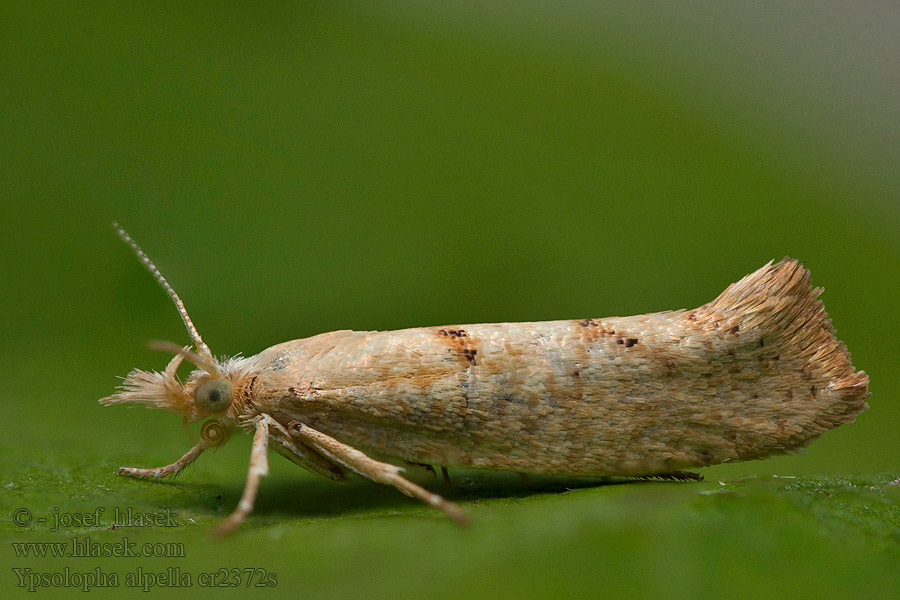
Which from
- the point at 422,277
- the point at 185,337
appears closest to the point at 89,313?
the point at 185,337

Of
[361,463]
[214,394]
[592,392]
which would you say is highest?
[592,392]

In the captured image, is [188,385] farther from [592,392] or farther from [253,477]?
[592,392]

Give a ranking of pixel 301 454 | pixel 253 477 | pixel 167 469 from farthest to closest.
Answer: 1. pixel 167 469
2. pixel 301 454
3. pixel 253 477

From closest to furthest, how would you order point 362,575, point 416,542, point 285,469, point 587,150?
point 362,575, point 416,542, point 285,469, point 587,150

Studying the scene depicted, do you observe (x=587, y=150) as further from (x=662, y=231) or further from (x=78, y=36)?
(x=78, y=36)

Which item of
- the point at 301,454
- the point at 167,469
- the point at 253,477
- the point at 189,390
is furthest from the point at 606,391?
the point at 167,469
